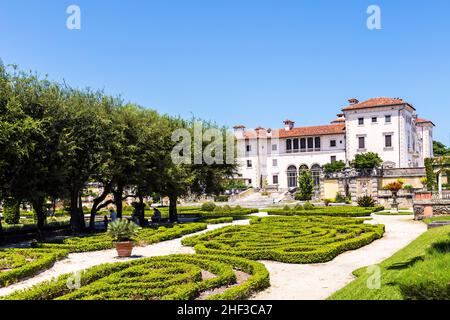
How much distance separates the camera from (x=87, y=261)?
1571 cm

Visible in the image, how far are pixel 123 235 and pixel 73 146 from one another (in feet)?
22.9

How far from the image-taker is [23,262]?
1427 cm

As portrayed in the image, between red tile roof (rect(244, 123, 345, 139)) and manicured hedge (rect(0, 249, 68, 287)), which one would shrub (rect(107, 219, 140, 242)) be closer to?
manicured hedge (rect(0, 249, 68, 287))

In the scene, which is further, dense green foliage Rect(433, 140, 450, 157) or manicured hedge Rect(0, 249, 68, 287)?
dense green foliage Rect(433, 140, 450, 157)

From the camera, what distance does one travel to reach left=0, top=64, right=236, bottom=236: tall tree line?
789 inches

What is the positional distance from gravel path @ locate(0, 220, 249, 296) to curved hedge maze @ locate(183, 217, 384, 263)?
0.92 metres

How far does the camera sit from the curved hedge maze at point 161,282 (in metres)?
9.77

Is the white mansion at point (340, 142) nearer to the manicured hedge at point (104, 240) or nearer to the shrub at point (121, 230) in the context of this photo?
the manicured hedge at point (104, 240)

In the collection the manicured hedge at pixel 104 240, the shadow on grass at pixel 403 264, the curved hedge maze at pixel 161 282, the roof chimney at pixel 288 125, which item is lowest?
the manicured hedge at pixel 104 240

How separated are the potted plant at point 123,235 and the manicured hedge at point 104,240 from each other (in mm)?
2471

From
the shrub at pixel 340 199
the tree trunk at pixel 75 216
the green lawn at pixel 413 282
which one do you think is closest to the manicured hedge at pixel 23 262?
the tree trunk at pixel 75 216

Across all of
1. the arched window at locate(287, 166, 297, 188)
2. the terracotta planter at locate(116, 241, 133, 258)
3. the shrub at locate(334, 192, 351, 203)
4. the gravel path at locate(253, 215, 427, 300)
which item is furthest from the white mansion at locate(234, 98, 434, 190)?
the terracotta planter at locate(116, 241, 133, 258)

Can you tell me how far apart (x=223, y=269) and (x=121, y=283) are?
290 cm

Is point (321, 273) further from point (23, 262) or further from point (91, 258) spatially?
point (23, 262)
